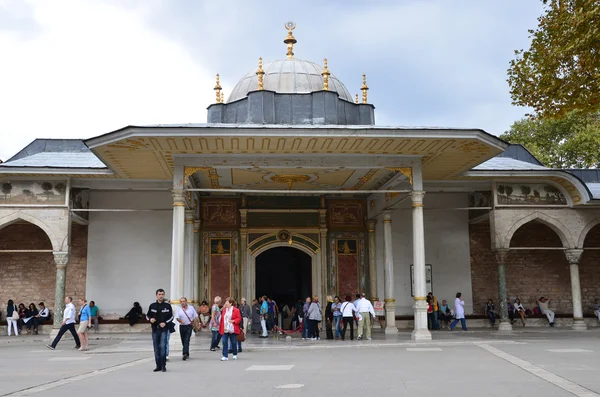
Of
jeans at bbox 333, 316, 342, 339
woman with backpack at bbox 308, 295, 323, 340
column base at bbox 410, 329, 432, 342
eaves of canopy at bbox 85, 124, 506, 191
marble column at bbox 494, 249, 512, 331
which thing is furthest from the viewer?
marble column at bbox 494, 249, 512, 331

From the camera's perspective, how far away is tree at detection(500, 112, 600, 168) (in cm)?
3062

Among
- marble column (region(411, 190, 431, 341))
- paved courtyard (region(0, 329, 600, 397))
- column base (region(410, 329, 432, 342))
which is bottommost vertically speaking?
paved courtyard (region(0, 329, 600, 397))

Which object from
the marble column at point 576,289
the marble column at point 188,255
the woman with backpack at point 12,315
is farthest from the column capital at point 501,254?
the woman with backpack at point 12,315

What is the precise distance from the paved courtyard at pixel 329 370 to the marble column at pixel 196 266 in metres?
4.52

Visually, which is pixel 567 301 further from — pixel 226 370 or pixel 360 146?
pixel 226 370

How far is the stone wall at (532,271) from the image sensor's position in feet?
64.3

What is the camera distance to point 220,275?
1891 centimetres

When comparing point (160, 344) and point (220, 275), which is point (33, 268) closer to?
point (220, 275)

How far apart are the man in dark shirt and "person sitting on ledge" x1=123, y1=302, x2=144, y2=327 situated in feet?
30.8

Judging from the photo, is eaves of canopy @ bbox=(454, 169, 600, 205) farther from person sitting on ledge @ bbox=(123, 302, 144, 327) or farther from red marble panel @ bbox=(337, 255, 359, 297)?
person sitting on ledge @ bbox=(123, 302, 144, 327)

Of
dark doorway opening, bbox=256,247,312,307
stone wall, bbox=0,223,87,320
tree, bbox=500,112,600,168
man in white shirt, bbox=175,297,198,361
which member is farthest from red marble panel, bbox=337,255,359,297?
tree, bbox=500,112,600,168

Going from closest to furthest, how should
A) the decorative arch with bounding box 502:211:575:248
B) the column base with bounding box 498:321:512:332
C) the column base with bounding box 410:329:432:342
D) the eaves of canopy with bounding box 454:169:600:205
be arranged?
the column base with bounding box 410:329:432:342
the eaves of canopy with bounding box 454:169:600:205
the column base with bounding box 498:321:512:332
the decorative arch with bounding box 502:211:575:248

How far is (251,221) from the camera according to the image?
1927 centimetres

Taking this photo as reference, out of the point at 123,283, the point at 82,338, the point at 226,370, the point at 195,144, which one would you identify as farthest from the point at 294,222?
the point at 226,370
